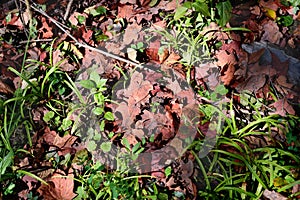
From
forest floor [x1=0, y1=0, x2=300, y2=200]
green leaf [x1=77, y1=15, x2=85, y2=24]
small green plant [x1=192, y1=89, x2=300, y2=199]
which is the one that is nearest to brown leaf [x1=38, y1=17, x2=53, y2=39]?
forest floor [x1=0, y1=0, x2=300, y2=200]

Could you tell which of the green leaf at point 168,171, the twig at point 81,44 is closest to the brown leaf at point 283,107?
the green leaf at point 168,171

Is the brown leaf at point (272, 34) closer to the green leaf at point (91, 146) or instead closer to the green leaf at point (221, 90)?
the green leaf at point (221, 90)

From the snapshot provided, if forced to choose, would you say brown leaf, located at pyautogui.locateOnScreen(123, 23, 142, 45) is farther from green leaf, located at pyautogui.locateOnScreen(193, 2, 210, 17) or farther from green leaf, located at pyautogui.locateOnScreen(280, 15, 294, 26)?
green leaf, located at pyautogui.locateOnScreen(280, 15, 294, 26)

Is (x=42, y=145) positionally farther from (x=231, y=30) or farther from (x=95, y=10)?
(x=231, y=30)

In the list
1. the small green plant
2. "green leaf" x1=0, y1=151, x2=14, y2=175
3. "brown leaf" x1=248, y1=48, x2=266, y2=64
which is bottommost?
the small green plant

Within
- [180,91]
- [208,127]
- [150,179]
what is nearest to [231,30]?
[180,91]

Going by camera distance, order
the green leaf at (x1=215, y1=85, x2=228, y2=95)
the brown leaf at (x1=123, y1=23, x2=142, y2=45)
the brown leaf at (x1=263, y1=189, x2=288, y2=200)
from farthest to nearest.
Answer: the brown leaf at (x1=123, y1=23, x2=142, y2=45) < the green leaf at (x1=215, y1=85, x2=228, y2=95) < the brown leaf at (x1=263, y1=189, x2=288, y2=200)

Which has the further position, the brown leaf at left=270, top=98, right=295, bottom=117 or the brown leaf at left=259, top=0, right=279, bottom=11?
the brown leaf at left=259, top=0, right=279, bottom=11
